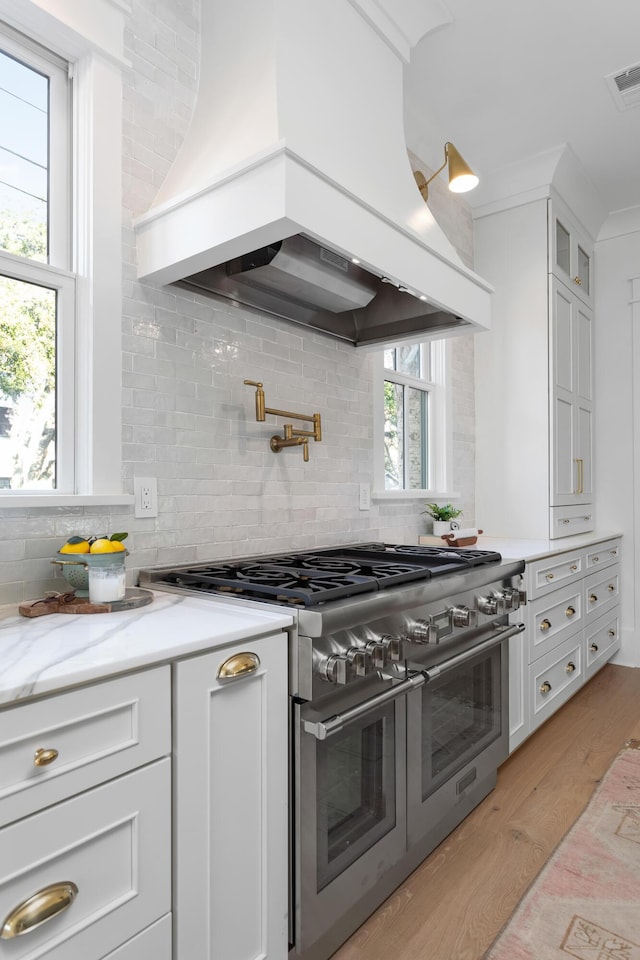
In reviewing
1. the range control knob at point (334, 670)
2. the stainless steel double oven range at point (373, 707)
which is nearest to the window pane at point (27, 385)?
the stainless steel double oven range at point (373, 707)

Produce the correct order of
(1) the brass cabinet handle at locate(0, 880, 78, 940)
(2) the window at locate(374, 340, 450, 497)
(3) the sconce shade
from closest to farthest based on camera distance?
(1) the brass cabinet handle at locate(0, 880, 78, 940) → (3) the sconce shade → (2) the window at locate(374, 340, 450, 497)

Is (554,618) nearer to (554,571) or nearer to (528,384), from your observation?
(554,571)

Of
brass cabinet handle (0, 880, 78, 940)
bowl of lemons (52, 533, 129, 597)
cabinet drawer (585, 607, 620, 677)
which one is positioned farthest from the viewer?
cabinet drawer (585, 607, 620, 677)

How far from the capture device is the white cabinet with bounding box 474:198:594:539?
3.64m

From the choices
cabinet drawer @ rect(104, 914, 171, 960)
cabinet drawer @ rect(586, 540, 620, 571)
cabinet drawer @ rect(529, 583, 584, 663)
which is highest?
cabinet drawer @ rect(586, 540, 620, 571)

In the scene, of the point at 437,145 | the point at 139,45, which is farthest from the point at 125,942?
the point at 437,145

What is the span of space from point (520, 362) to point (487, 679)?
7.14 ft

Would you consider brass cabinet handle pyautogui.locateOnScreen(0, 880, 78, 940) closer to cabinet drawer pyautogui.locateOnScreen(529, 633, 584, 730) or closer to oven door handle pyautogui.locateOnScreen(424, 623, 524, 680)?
oven door handle pyautogui.locateOnScreen(424, 623, 524, 680)

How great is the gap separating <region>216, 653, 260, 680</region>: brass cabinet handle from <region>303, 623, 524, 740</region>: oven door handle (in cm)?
23

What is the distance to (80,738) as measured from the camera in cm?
99

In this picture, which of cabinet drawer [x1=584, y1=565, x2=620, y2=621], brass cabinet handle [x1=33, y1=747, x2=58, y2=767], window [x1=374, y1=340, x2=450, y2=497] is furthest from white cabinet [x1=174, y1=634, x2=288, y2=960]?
cabinet drawer [x1=584, y1=565, x2=620, y2=621]

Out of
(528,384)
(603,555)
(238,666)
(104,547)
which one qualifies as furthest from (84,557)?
(603,555)

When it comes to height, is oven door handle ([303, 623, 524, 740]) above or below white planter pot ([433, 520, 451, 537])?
below

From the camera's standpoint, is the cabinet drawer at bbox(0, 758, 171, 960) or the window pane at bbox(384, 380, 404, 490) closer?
the cabinet drawer at bbox(0, 758, 171, 960)
